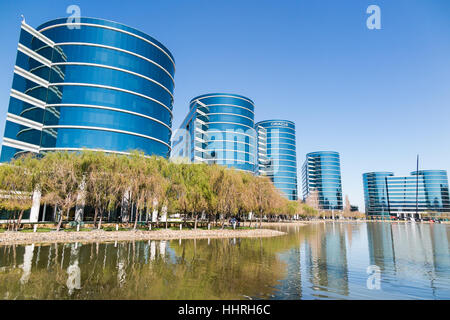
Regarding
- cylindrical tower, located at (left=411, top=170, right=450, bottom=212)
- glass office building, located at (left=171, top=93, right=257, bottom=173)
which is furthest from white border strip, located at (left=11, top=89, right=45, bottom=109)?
cylindrical tower, located at (left=411, top=170, right=450, bottom=212)

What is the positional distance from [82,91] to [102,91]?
4.17 metres

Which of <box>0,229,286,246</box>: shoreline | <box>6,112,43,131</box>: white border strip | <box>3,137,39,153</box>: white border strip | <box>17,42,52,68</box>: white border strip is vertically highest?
<box>17,42,52,68</box>: white border strip

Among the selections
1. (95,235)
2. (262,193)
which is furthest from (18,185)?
(262,193)

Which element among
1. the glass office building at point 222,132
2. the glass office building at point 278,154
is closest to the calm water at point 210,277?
the glass office building at point 222,132

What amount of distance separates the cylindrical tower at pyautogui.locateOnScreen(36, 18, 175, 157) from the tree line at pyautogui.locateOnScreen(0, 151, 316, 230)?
20.5 metres

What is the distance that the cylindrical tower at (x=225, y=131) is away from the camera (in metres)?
117

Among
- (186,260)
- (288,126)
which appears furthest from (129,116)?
(288,126)

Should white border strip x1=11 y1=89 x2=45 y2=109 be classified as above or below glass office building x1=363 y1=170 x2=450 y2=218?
above

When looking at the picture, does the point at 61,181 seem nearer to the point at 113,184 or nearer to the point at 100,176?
the point at 100,176

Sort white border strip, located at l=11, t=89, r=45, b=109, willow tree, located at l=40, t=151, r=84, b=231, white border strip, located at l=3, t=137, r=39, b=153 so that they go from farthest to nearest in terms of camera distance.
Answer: white border strip, located at l=11, t=89, r=45, b=109 → white border strip, located at l=3, t=137, r=39, b=153 → willow tree, located at l=40, t=151, r=84, b=231

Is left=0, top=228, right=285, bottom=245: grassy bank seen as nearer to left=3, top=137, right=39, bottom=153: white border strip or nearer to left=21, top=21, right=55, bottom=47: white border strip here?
left=3, top=137, right=39, bottom=153: white border strip

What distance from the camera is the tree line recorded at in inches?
1192
